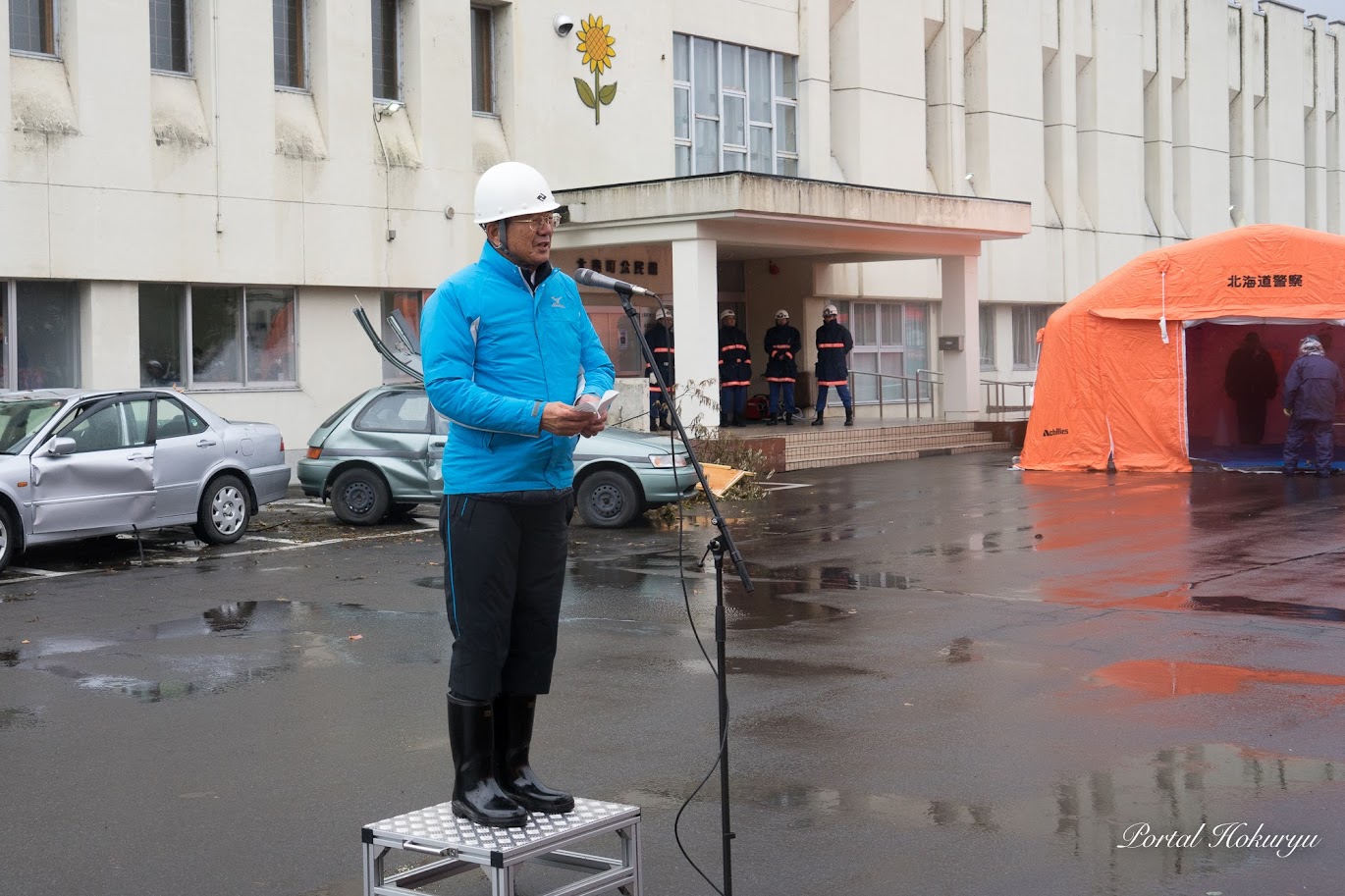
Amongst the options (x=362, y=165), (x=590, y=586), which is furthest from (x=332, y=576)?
(x=362, y=165)

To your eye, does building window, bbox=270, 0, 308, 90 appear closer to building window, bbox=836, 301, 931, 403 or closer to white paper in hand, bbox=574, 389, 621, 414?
building window, bbox=836, 301, 931, 403

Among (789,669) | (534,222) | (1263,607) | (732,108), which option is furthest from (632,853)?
(732,108)

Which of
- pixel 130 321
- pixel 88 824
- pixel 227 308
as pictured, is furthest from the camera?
pixel 227 308

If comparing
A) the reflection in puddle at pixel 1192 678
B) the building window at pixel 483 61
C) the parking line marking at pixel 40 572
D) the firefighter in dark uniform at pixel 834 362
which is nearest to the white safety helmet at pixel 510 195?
the reflection in puddle at pixel 1192 678

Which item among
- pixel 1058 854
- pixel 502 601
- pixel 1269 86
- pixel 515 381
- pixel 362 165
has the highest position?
pixel 1269 86

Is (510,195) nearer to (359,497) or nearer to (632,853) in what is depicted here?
(632,853)

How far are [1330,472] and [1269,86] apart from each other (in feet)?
83.0

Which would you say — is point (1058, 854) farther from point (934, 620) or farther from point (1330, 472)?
point (1330, 472)

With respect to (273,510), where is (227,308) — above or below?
above

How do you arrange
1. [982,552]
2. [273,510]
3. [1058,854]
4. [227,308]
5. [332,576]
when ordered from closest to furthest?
1. [1058,854]
2. [332,576]
3. [982,552]
4. [273,510]
5. [227,308]

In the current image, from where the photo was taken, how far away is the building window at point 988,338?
34.9 m

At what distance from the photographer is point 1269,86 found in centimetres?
4300

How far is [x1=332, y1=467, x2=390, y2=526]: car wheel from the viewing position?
53.6ft

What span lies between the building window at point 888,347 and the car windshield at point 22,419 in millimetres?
19690
